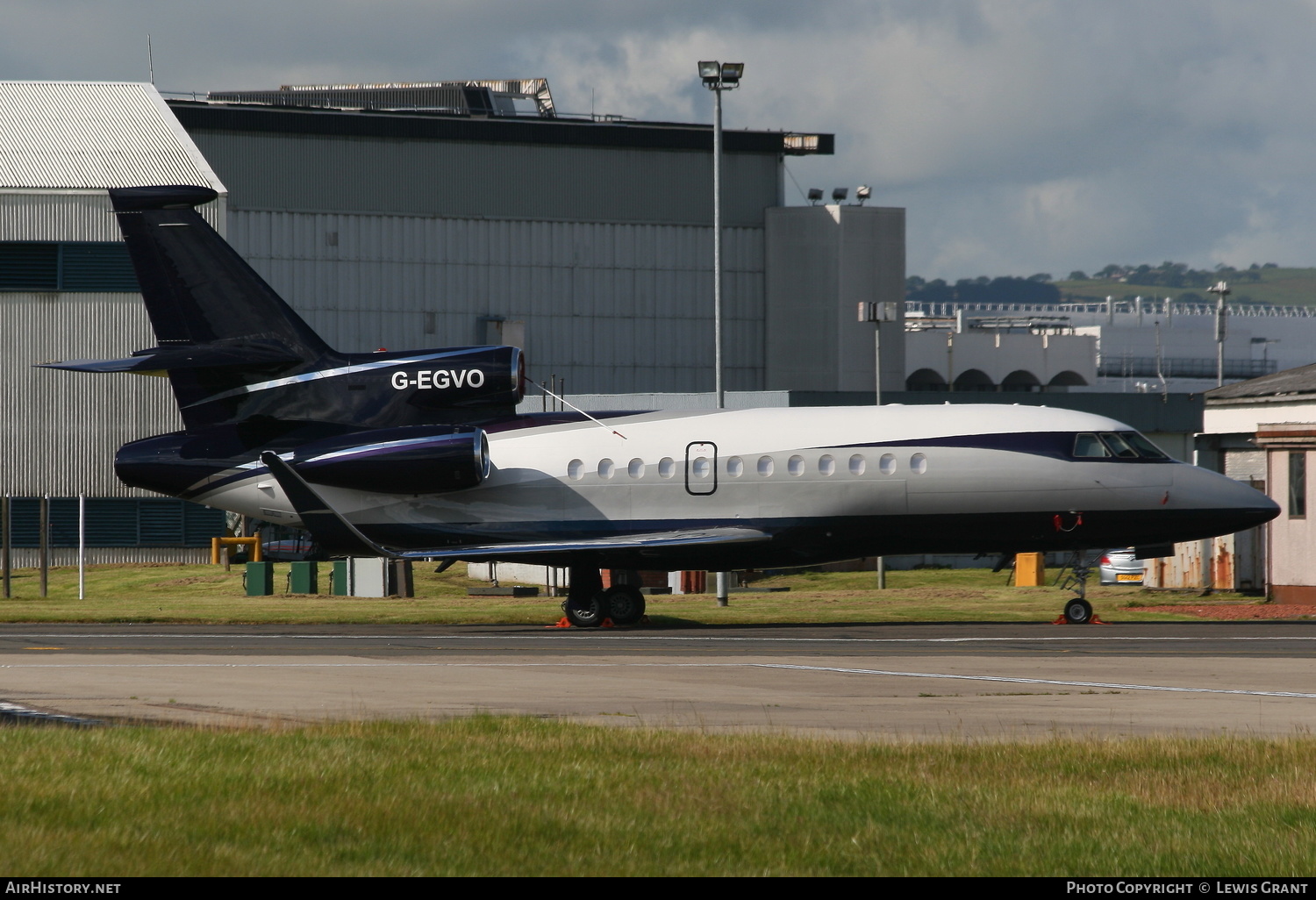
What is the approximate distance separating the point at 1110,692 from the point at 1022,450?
1204cm

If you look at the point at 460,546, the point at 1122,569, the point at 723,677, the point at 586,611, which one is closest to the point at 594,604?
the point at 586,611

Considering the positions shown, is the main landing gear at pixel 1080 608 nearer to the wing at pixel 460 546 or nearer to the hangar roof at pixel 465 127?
the wing at pixel 460 546

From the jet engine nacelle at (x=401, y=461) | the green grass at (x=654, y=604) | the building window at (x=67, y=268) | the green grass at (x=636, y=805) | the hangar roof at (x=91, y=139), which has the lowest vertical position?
the green grass at (x=654, y=604)

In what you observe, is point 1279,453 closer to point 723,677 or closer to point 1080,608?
point 1080,608

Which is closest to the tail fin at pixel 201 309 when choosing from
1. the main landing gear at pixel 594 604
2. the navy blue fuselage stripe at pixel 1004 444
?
the main landing gear at pixel 594 604

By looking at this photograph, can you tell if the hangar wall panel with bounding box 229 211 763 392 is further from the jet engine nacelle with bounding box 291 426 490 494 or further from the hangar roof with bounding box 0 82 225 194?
the jet engine nacelle with bounding box 291 426 490 494

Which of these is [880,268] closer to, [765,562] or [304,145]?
[304,145]

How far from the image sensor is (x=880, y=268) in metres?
75.7

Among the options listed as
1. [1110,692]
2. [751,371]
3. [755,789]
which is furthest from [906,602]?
[751,371]

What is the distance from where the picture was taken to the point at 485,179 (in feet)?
241

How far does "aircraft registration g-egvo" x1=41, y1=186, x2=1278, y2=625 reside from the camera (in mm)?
28453

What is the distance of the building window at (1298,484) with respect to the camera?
35219 millimetres

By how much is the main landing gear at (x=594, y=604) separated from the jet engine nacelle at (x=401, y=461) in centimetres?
312

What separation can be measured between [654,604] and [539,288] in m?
40.3
